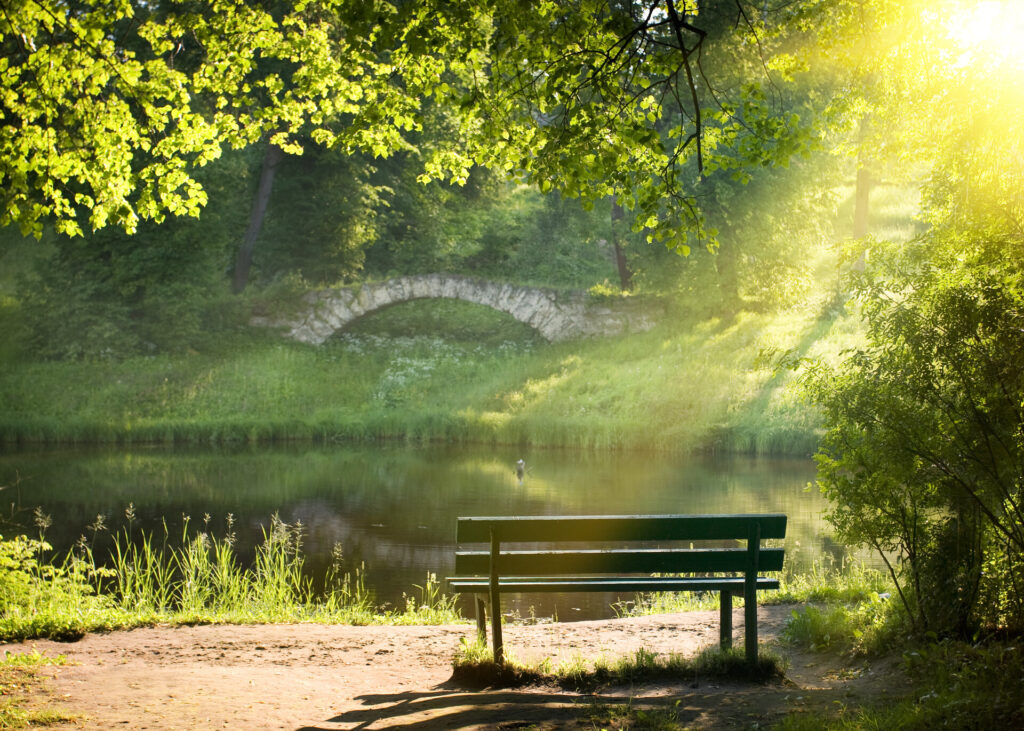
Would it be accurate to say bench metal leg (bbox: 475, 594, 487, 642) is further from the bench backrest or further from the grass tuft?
the bench backrest

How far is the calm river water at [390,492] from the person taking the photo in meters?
11.3

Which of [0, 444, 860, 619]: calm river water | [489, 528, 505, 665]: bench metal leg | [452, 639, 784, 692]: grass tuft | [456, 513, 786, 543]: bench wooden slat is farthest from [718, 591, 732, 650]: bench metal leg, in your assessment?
[0, 444, 860, 619]: calm river water

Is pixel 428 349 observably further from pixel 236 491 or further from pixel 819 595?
pixel 819 595

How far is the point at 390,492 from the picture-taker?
15508 millimetres

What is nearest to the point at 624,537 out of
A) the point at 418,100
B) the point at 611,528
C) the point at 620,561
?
the point at 611,528

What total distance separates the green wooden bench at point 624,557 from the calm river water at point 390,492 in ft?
10.1

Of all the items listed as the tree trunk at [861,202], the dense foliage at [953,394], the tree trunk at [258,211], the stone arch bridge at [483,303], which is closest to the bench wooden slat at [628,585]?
the dense foliage at [953,394]

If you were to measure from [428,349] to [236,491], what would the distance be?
11.9m

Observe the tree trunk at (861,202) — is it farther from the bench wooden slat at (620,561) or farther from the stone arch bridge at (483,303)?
Answer: the bench wooden slat at (620,561)

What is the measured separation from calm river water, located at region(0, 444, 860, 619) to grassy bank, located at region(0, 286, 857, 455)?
1.04 meters

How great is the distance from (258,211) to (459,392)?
26.4 ft

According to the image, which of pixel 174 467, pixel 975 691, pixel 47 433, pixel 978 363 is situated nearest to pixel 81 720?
pixel 975 691

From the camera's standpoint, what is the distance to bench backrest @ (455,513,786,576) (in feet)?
17.0

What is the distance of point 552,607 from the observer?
8891mm
